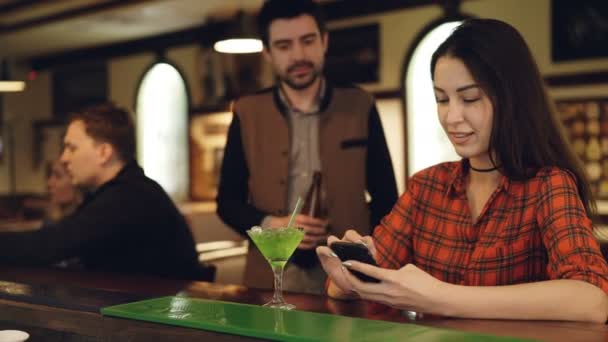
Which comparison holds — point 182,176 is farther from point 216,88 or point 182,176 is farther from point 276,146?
point 276,146

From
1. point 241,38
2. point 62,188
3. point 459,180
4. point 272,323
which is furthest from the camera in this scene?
point 241,38

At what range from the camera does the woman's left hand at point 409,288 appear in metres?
1.62

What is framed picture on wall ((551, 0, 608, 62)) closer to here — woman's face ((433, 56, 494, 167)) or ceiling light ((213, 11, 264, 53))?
ceiling light ((213, 11, 264, 53))

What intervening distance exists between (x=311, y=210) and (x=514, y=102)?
1.01 m

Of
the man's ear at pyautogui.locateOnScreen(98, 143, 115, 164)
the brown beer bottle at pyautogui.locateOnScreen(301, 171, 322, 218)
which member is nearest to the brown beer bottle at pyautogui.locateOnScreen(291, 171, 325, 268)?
the brown beer bottle at pyautogui.locateOnScreen(301, 171, 322, 218)

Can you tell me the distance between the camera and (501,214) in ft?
6.29

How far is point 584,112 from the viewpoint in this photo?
6570 mm

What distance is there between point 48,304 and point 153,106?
30.3ft

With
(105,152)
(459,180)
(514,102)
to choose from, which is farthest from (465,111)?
(105,152)

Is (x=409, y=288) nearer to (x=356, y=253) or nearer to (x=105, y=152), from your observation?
(x=356, y=253)

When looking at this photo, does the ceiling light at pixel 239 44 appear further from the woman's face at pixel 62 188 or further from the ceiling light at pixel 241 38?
the woman's face at pixel 62 188

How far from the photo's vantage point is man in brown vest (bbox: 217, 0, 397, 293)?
9.36ft

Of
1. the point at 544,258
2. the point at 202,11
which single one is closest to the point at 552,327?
the point at 544,258

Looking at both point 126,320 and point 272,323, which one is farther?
point 126,320
